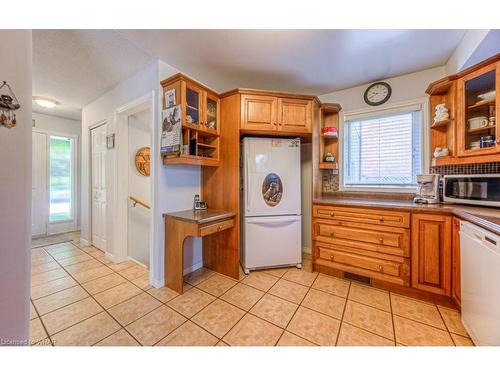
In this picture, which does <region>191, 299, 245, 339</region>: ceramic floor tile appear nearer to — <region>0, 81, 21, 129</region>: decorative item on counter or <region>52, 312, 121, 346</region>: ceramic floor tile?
<region>52, 312, 121, 346</region>: ceramic floor tile

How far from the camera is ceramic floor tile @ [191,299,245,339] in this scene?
1.45m

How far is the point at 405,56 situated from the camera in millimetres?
2014

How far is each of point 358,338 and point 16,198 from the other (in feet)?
7.25

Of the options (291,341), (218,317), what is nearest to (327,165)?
(291,341)

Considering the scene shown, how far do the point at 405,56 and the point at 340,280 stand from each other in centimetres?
253

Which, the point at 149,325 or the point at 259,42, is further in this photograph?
the point at 259,42

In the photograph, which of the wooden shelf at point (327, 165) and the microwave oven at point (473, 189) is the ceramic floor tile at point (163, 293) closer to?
the wooden shelf at point (327, 165)

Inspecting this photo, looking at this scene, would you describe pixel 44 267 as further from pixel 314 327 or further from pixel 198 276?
pixel 314 327

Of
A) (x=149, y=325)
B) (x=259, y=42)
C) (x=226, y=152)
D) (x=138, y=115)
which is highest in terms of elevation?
(x=259, y=42)

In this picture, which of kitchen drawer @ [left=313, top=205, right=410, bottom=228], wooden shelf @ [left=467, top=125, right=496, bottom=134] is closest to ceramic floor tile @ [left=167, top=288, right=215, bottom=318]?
kitchen drawer @ [left=313, top=205, right=410, bottom=228]

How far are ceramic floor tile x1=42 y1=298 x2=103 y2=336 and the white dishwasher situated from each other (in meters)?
2.78

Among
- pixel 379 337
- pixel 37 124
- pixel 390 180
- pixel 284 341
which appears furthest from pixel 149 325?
pixel 37 124
